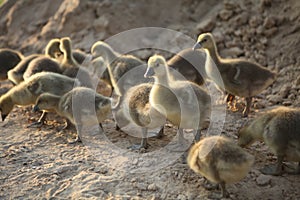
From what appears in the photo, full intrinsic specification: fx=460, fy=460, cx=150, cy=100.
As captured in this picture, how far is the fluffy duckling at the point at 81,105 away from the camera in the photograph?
5484 mm

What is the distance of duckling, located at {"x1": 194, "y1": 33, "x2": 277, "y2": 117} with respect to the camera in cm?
591

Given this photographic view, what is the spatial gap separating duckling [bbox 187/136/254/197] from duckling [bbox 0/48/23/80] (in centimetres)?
454

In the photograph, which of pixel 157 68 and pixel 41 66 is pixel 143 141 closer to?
pixel 157 68

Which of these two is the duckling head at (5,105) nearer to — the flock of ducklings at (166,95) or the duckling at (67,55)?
the flock of ducklings at (166,95)

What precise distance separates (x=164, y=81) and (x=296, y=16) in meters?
3.16

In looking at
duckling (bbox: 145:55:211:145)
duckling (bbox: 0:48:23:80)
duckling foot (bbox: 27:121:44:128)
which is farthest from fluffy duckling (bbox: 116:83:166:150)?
duckling (bbox: 0:48:23:80)

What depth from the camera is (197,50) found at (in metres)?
6.71

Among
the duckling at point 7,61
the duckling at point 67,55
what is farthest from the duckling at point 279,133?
the duckling at point 7,61

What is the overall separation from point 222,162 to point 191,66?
8.51 feet

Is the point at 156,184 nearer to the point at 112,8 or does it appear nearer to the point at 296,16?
the point at 296,16

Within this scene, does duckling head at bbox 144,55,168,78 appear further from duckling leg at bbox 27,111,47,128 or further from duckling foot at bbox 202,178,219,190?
duckling leg at bbox 27,111,47,128

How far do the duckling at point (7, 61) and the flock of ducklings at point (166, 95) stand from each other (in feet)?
0.05

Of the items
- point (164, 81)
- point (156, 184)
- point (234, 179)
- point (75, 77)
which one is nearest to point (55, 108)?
point (75, 77)

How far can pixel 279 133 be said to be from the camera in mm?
4461
